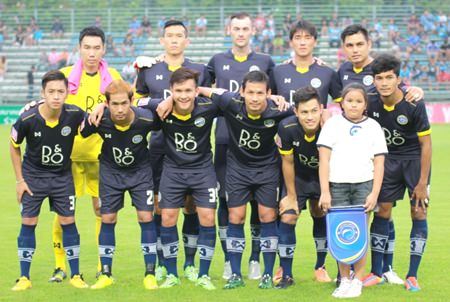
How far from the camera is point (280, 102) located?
27.1 ft

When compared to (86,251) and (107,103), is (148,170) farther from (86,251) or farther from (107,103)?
(86,251)

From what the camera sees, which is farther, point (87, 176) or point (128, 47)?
point (128, 47)

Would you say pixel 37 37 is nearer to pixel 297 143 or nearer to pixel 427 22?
pixel 427 22

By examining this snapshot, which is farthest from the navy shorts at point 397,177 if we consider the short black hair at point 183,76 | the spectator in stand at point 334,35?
the spectator in stand at point 334,35

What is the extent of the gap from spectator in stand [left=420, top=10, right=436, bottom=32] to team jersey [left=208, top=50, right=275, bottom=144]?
95.3ft

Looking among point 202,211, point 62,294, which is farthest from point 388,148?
point 62,294

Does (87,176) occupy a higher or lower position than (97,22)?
lower

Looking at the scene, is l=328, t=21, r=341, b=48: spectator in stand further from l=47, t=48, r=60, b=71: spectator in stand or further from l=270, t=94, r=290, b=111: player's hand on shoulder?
l=270, t=94, r=290, b=111: player's hand on shoulder

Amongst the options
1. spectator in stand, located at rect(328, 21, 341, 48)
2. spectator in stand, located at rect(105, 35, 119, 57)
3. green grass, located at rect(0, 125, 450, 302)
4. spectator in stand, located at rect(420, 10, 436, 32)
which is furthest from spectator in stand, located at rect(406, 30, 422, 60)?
green grass, located at rect(0, 125, 450, 302)

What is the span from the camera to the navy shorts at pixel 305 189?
8352 millimetres

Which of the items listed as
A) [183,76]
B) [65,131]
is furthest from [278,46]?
[65,131]

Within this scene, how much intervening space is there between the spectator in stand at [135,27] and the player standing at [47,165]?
94.0 feet

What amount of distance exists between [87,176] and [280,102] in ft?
7.34

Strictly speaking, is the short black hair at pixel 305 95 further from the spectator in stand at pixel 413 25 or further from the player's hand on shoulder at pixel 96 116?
the spectator in stand at pixel 413 25
